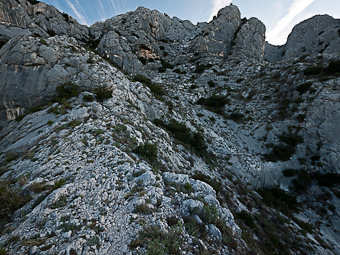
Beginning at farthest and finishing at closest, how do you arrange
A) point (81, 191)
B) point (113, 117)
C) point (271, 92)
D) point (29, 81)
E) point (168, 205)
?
point (271, 92) < point (29, 81) < point (113, 117) < point (81, 191) < point (168, 205)

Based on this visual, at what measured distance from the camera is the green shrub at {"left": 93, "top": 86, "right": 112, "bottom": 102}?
507 inches

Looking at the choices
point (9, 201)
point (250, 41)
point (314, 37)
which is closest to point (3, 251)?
point (9, 201)

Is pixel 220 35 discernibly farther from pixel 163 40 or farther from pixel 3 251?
pixel 3 251

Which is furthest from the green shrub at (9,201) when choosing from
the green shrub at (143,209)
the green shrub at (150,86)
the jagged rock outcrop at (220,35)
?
the jagged rock outcrop at (220,35)

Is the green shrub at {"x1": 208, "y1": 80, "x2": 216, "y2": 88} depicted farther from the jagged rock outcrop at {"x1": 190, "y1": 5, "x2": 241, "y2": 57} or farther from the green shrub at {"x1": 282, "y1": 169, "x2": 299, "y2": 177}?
the green shrub at {"x1": 282, "y1": 169, "x2": 299, "y2": 177}

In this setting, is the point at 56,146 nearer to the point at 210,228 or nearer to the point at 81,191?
the point at 81,191

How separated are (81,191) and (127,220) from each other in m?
2.46

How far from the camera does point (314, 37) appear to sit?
4653 cm

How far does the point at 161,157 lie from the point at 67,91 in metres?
10.5

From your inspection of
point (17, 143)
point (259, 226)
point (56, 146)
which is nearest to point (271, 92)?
point (259, 226)

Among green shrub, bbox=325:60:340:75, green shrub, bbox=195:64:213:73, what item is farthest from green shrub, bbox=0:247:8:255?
green shrub, bbox=195:64:213:73

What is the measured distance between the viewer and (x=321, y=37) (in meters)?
41.0

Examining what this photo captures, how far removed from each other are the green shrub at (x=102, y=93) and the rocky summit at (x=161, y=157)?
0.44 feet

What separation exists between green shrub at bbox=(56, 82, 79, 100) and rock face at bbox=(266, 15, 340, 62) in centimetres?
5460
